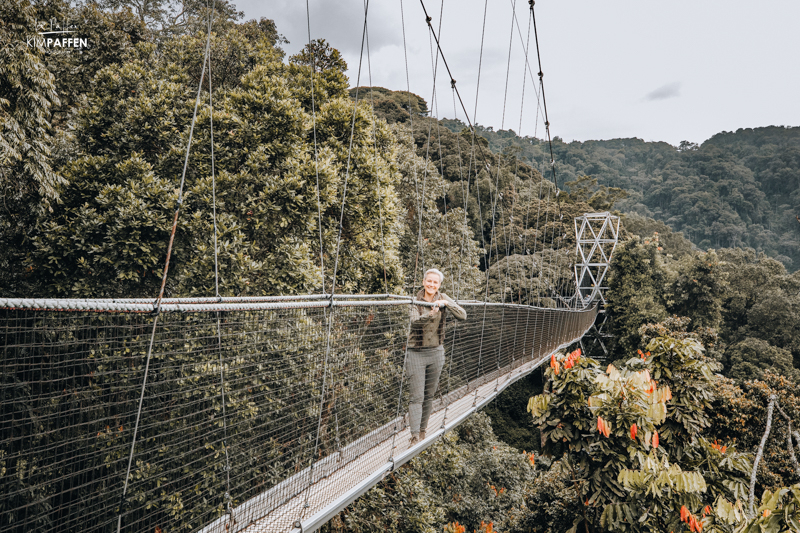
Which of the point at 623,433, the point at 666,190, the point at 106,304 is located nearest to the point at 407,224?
the point at 623,433

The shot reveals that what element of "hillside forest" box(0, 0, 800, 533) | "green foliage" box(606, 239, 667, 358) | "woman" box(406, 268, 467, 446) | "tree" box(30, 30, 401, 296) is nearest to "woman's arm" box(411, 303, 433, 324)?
"woman" box(406, 268, 467, 446)

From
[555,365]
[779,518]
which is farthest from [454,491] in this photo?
[779,518]

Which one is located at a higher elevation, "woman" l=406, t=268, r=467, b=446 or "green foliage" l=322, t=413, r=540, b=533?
"woman" l=406, t=268, r=467, b=446

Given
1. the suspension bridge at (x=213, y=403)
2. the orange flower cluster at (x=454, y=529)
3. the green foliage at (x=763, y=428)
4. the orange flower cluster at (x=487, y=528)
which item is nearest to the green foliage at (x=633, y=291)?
the green foliage at (x=763, y=428)

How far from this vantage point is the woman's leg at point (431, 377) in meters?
2.27

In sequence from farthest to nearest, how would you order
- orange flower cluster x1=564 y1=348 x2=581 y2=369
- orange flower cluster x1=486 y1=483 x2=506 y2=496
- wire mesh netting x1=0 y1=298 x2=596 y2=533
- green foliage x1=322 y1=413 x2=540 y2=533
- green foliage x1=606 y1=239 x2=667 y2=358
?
1. green foliage x1=606 y1=239 x2=667 y2=358
2. orange flower cluster x1=486 y1=483 x2=506 y2=496
3. green foliage x1=322 y1=413 x2=540 y2=533
4. orange flower cluster x1=564 y1=348 x2=581 y2=369
5. wire mesh netting x1=0 y1=298 x2=596 y2=533

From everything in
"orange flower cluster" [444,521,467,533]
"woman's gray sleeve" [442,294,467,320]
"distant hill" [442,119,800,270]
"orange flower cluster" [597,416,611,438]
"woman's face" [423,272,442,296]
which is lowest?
"orange flower cluster" [444,521,467,533]

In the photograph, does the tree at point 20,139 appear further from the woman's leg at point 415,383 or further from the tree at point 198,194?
the woman's leg at point 415,383

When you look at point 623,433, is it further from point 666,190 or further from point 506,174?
point 666,190

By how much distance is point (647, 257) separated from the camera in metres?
13.4

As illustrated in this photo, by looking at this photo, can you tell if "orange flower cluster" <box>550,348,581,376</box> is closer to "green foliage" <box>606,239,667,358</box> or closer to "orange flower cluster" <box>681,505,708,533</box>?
"orange flower cluster" <box>681,505,708,533</box>

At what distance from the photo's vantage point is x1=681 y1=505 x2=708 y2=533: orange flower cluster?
5.94ft

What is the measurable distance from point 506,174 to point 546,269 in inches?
256

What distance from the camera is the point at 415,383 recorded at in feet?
7.41
